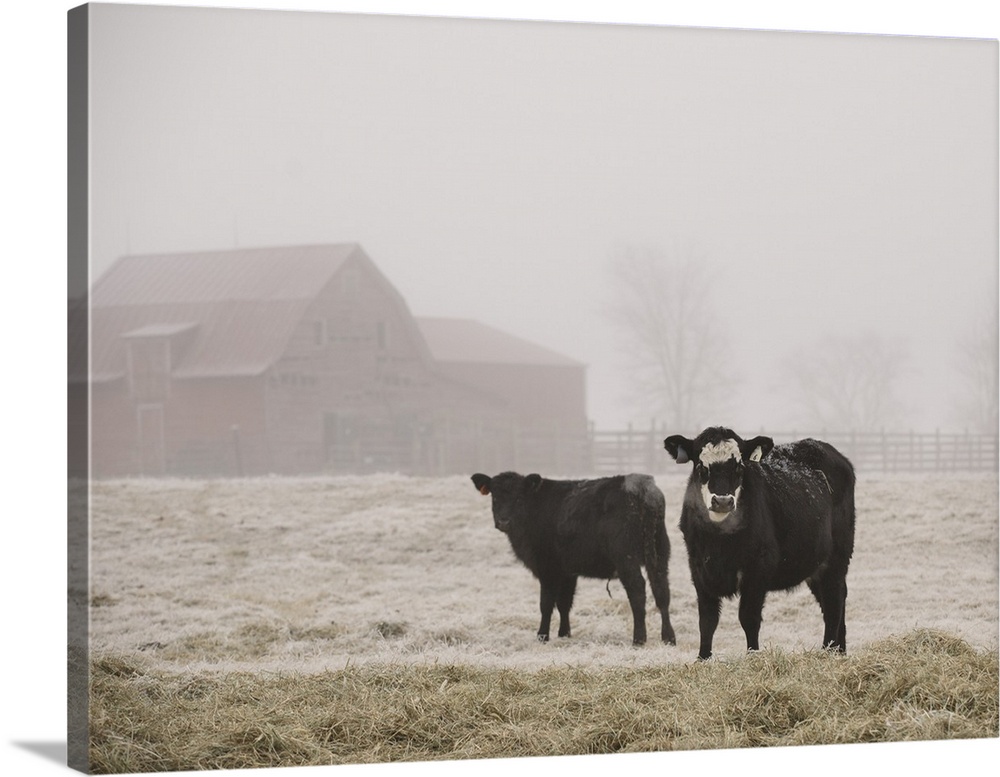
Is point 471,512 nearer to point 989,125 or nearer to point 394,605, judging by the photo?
point 394,605

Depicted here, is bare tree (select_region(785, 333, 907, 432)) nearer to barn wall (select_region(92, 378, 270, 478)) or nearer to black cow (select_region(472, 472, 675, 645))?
black cow (select_region(472, 472, 675, 645))

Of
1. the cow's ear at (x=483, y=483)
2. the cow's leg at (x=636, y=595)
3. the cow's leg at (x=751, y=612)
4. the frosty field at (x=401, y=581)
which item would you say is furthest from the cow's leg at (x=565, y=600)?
the cow's leg at (x=751, y=612)

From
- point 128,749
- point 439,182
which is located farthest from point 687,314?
point 128,749

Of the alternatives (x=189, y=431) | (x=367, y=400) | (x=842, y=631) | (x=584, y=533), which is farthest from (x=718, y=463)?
(x=189, y=431)

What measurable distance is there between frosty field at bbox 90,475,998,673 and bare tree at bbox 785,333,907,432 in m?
0.76

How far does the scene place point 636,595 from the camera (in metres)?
11.3

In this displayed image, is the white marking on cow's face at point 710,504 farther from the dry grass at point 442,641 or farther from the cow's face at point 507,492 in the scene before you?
the cow's face at point 507,492

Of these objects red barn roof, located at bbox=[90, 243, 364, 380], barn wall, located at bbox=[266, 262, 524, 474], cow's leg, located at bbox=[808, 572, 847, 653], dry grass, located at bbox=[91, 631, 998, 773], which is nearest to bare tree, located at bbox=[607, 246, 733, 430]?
barn wall, located at bbox=[266, 262, 524, 474]

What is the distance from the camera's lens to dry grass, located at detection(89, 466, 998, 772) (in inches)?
350

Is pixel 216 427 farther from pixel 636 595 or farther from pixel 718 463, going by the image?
pixel 718 463

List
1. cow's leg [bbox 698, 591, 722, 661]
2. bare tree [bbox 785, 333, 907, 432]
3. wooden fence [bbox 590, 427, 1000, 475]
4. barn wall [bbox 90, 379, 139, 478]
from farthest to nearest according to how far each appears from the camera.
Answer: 1. wooden fence [bbox 590, 427, 1000, 475]
2. bare tree [bbox 785, 333, 907, 432]
3. barn wall [bbox 90, 379, 139, 478]
4. cow's leg [bbox 698, 591, 722, 661]

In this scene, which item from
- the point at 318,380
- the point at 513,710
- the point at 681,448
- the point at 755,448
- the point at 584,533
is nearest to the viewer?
the point at 513,710

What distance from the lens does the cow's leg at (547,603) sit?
11.5 m

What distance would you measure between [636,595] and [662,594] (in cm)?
18
